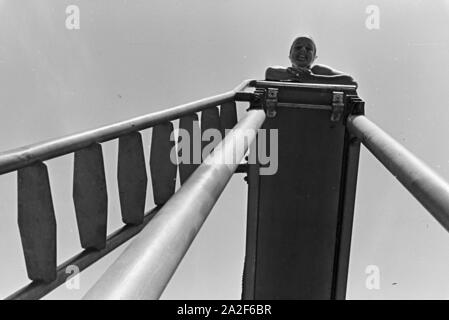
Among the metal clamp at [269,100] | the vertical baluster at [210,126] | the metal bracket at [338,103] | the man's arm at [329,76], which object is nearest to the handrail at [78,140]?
the vertical baluster at [210,126]

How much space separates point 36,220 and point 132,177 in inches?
44.0

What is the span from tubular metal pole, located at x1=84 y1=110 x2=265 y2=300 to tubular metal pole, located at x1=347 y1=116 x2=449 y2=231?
1405 mm

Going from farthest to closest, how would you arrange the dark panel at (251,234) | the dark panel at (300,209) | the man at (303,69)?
the man at (303,69) < the dark panel at (251,234) < the dark panel at (300,209)

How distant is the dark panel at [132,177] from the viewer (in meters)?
3.87

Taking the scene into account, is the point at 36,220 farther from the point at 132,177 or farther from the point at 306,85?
the point at 306,85

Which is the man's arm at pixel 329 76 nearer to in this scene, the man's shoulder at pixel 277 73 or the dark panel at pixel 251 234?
the man's shoulder at pixel 277 73

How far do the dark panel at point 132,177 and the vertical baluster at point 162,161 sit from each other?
36 centimetres

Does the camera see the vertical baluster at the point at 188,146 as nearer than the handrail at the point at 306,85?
Yes

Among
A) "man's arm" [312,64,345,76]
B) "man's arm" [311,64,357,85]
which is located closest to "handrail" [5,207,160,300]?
"man's arm" [311,64,357,85]

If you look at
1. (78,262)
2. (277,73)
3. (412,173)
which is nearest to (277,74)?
(277,73)

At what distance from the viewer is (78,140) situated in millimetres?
3180

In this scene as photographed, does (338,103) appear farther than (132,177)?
Yes

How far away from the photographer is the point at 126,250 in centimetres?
233
